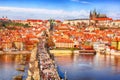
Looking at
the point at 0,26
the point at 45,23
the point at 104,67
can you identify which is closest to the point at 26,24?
the point at 45,23

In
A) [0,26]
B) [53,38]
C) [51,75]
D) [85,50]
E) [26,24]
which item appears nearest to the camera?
[51,75]

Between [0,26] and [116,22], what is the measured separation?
6497 millimetres

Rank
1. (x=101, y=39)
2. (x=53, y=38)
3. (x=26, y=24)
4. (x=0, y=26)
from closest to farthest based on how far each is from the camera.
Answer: (x=53, y=38)
(x=101, y=39)
(x=0, y=26)
(x=26, y=24)

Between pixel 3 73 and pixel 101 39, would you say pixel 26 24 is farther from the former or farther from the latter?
pixel 3 73

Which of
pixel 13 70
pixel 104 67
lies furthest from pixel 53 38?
pixel 13 70

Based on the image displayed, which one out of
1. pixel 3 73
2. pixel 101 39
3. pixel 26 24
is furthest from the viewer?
pixel 26 24

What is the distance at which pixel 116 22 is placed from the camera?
19.6 meters

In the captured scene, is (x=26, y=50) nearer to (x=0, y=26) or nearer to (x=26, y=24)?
(x=0, y=26)

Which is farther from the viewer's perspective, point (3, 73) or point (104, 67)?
point (104, 67)

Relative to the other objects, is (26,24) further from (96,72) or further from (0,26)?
(96,72)

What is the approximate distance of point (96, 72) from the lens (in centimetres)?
711

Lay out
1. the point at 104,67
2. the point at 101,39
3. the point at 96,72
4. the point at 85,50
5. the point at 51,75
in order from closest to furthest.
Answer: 1. the point at 51,75
2. the point at 96,72
3. the point at 104,67
4. the point at 85,50
5. the point at 101,39

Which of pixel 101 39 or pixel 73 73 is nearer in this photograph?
pixel 73 73

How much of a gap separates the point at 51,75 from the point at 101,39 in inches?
336
